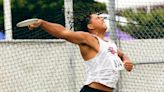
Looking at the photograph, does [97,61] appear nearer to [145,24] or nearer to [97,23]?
[97,23]

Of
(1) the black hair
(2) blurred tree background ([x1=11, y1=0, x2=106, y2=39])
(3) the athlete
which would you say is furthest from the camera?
(2) blurred tree background ([x1=11, y1=0, x2=106, y2=39])

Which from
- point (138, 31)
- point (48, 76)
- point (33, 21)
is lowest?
point (48, 76)

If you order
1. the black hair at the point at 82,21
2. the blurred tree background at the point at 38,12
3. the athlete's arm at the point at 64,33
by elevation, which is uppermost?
the athlete's arm at the point at 64,33

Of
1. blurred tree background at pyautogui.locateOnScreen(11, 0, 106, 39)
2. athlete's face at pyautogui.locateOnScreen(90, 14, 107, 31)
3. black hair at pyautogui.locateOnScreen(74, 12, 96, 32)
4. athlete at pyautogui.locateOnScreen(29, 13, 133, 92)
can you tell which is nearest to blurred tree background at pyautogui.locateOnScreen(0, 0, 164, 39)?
blurred tree background at pyautogui.locateOnScreen(11, 0, 106, 39)

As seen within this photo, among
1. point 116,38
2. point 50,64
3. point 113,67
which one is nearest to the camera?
point 113,67

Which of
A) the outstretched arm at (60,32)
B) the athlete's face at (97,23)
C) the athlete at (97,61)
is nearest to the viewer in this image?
the outstretched arm at (60,32)

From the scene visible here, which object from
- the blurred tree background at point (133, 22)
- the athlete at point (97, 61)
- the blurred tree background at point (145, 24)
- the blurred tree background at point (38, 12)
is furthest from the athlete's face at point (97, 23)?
the blurred tree background at point (145, 24)

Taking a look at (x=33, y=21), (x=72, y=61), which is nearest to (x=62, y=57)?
(x=72, y=61)

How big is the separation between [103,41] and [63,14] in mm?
2380

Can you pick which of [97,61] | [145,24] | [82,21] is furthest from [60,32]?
[145,24]

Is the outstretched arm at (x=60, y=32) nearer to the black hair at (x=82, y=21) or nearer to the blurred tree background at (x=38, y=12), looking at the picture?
the black hair at (x=82, y=21)

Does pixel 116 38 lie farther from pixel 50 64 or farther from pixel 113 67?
pixel 113 67

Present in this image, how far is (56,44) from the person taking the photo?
7.84m

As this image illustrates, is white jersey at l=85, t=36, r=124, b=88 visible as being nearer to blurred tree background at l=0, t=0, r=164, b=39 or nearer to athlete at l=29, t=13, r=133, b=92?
athlete at l=29, t=13, r=133, b=92
